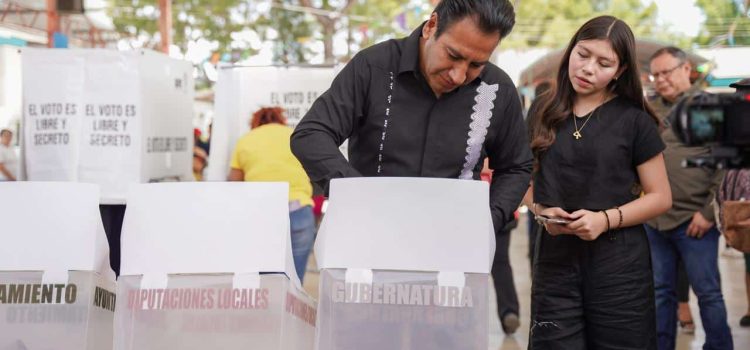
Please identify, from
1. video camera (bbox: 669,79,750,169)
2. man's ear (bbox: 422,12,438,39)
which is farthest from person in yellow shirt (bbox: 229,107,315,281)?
video camera (bbox: 669,79,750,169)

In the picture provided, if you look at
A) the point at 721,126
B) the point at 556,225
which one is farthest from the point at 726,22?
the point at 721,126

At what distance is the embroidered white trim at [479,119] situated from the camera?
295cm

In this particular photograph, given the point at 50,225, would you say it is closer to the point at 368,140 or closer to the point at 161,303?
the point at 161,303

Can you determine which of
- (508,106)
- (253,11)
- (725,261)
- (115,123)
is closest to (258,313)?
(508,106)

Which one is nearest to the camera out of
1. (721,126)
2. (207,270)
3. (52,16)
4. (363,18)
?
(721,126)

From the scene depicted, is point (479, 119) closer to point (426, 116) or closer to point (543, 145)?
point (426, 116)

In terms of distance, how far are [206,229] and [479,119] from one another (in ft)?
2.88

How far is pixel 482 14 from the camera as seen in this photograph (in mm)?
2684

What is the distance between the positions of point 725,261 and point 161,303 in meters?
10.5

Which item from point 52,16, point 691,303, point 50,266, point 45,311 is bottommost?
point 691,303

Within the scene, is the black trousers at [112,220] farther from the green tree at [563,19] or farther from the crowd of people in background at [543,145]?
the green tree at [563,19]

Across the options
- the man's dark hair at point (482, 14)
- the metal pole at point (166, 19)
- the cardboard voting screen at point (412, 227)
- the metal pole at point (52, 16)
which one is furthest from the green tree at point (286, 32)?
the cardboard voting screen at point (412, 227)

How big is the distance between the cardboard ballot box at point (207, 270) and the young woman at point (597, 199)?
3.77ft

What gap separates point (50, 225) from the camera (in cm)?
269
